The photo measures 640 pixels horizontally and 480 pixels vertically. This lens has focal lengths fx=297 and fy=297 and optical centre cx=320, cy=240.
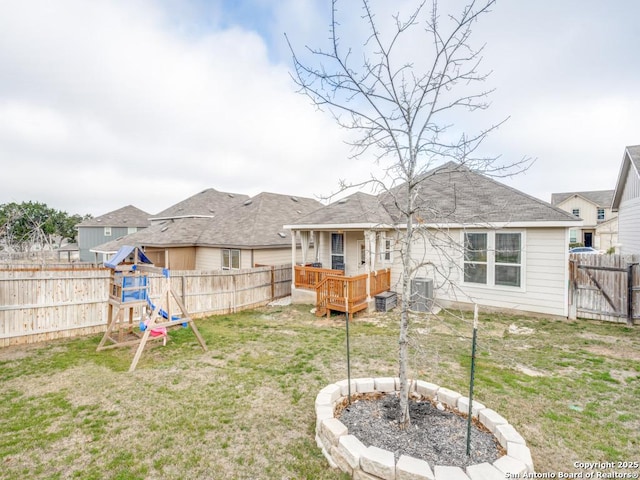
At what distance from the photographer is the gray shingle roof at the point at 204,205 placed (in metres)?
19.7

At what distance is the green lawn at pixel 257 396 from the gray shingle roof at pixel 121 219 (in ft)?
101

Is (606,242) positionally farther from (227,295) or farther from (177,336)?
(177,336)

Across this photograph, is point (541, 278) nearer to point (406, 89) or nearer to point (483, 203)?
point (483, 203)

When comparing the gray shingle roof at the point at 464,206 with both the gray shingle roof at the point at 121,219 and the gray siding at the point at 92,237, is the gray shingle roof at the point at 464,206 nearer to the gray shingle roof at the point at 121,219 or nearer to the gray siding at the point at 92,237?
the gray shingle roof at the point at 121,219

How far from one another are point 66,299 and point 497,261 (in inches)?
475

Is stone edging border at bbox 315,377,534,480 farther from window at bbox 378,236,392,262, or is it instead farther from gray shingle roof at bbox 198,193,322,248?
gray shingle roof at bbox 198,193,322,248

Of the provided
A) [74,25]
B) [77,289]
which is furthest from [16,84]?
[77,289]

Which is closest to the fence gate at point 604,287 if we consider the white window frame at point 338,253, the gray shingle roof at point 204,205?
the white window frame at point 338,253

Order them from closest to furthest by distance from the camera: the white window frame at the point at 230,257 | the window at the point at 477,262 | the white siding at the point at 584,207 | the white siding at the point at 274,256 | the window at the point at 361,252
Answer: the window at the point at 477,262 → the window at the point at 361,252 → the white siding at the point at 274,256 → the white window frame at the point at 230,257 → the white siding at the point at 584,207

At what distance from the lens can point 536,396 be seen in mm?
4375

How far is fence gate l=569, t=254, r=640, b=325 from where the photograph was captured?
26.1 ft

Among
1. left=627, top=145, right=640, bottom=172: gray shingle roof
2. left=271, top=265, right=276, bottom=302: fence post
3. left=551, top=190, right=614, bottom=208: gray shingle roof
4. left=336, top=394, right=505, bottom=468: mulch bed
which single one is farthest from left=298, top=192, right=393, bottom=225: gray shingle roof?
left=551, top=190, right=614, bottom=208: gray shingle roof

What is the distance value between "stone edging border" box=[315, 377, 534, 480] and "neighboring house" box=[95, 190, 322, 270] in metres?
10.8

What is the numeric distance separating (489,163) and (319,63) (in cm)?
236
